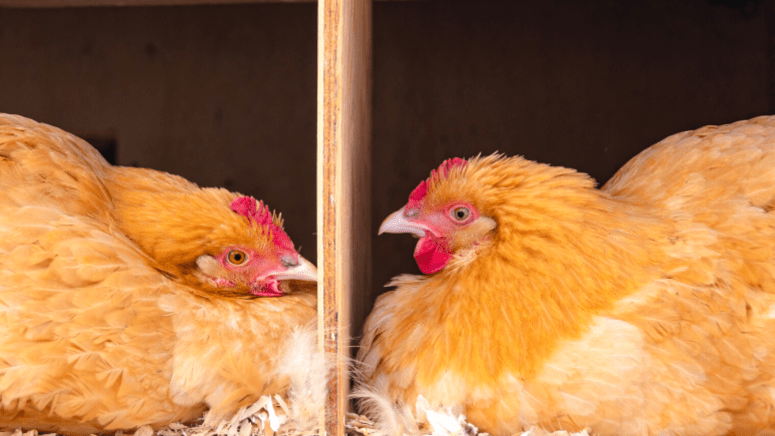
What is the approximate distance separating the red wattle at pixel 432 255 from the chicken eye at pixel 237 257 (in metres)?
0.44

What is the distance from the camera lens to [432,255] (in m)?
1.16

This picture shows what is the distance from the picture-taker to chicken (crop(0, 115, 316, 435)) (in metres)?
0.88

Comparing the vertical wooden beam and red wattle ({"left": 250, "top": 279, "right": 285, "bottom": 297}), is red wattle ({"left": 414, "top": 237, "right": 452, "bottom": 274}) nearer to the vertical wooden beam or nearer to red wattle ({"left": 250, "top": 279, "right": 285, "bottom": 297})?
the vertical wooden beam

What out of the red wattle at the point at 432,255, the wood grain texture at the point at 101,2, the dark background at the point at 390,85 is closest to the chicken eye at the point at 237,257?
the red wattle at the point at 432,255

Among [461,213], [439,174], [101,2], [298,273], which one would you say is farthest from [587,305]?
[101,2]

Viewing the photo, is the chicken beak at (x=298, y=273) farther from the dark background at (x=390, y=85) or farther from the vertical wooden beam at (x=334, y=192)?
the dark background at (x=390, y=85)

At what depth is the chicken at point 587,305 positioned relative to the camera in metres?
0.91

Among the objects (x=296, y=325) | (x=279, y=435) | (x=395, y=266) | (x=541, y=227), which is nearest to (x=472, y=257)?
(x=541, y=227)

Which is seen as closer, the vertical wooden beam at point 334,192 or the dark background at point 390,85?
the vertical wooden beam at point 334,192

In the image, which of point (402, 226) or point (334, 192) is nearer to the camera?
point (334, 192)

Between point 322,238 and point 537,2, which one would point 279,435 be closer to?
point 322,238

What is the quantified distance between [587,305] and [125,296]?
0.93m

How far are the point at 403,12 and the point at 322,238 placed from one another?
134 cm

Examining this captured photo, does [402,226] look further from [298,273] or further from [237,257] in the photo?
[237,257]
